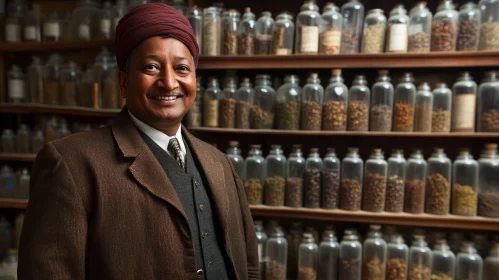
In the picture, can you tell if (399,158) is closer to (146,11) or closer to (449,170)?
(449,170)

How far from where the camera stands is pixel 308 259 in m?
2.02

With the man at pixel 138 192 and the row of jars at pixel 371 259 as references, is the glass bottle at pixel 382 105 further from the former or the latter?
the man at pixel 138 192

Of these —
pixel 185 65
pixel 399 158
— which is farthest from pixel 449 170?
pixel 185 65

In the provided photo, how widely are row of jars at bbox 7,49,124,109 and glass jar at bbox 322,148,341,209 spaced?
1202mm

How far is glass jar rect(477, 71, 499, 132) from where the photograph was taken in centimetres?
184

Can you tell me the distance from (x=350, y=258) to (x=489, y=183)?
0.76m

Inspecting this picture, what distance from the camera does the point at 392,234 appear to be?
199 centimetres

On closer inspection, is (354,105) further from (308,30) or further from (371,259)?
(371,259)

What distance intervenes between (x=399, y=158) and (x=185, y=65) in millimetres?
1411

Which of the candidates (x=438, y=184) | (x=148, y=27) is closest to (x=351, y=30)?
(x=438, y=184)

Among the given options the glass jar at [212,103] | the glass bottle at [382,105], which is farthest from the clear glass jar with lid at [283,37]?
the glass bottle at [382,105]

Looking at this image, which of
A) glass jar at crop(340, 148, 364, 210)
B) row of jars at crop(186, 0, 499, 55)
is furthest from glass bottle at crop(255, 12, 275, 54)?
glass jar at crop(340, 148, 364, 210)

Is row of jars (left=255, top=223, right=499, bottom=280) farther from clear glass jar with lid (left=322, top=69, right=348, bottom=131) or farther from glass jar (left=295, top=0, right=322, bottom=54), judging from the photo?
glass jar (left=295, top=0, right=322, bottom=54)

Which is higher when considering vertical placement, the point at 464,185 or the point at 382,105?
the point at 382,105
